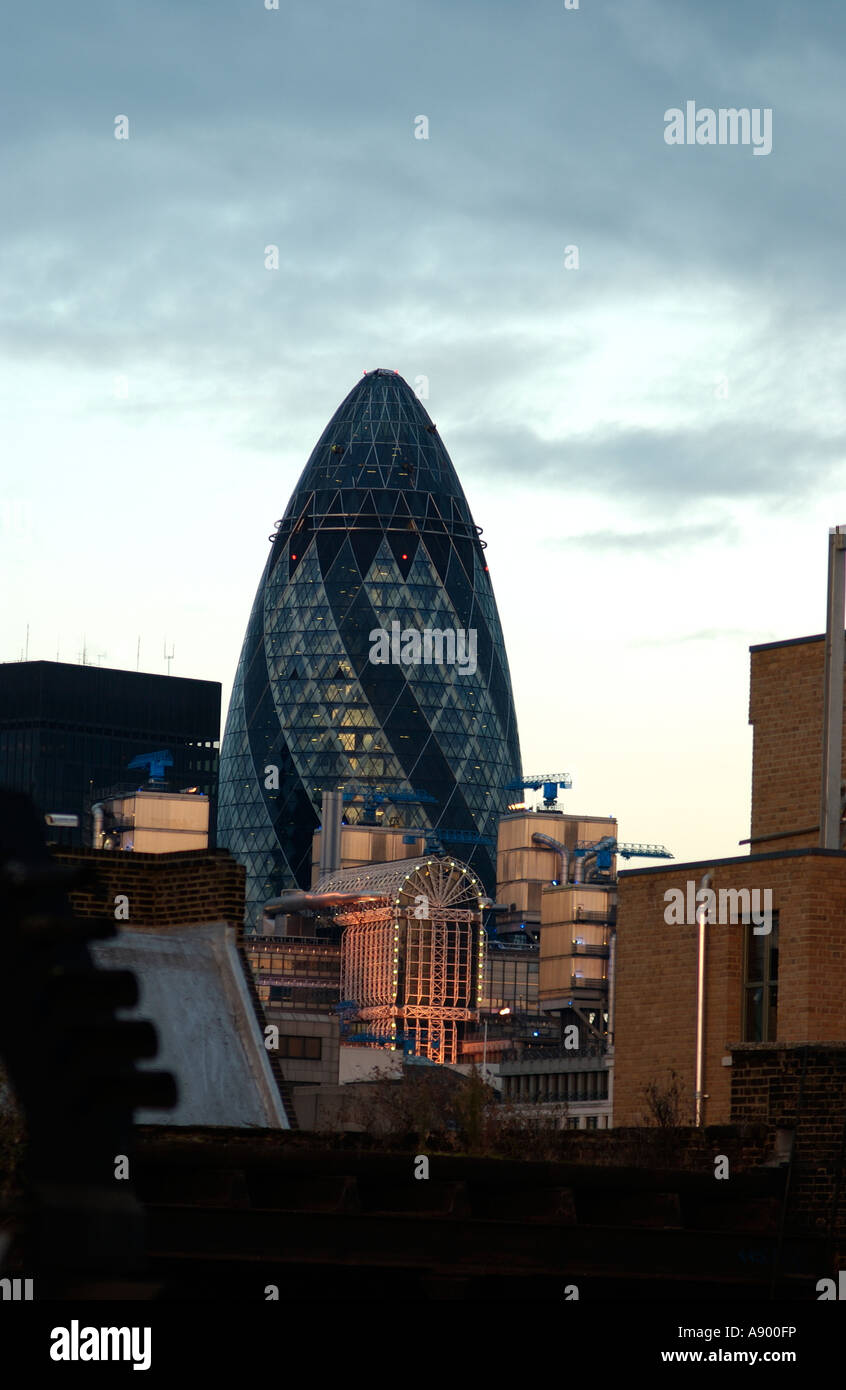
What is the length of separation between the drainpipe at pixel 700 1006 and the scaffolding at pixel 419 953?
5600 inches

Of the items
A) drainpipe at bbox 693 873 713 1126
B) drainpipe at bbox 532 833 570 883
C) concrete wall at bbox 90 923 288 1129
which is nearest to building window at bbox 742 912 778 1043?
drainpipe at bbox 693 873 713 1126

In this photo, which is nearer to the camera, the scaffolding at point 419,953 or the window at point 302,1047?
the window at point 302,1047

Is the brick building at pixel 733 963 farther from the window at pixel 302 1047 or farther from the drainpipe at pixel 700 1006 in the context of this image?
the window at pixel 302 1047

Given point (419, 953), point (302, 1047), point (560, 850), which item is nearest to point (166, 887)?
point (302, 1047)

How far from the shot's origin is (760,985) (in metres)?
35.2

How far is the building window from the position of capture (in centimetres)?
3491

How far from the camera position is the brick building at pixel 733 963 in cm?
3378

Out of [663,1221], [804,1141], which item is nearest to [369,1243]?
[663,1221]

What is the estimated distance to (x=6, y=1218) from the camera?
1672cm

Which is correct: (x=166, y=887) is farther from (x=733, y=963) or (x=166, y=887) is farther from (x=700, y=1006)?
(x=733, y=963)

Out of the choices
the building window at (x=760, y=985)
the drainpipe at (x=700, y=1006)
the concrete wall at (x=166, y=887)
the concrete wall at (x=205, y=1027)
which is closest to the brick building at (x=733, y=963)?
the building window at (x=760, y=985)

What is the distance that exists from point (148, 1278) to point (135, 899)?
25.6m

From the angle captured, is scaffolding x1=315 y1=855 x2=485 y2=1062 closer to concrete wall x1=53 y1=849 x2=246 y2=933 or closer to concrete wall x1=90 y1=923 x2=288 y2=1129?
concrete wall x1=53 y1=849 x2=246 y2=933
